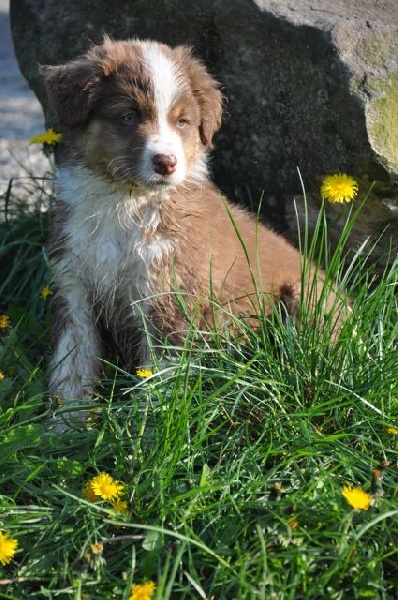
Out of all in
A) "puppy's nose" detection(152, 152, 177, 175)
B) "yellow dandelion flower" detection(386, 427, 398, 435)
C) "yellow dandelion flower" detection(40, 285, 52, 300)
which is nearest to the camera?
"yellow dandelion flower" detection(386, 427, 398, 435)

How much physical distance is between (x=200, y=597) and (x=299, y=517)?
0.47 m

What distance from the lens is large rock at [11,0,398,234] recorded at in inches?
215

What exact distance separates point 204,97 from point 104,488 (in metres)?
2.19

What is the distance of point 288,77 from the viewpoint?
5730mm

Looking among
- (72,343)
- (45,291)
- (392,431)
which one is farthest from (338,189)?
(45,291)

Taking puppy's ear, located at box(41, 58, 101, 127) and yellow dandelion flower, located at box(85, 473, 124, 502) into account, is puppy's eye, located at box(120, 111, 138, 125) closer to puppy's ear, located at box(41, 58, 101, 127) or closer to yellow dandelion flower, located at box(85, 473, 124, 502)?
puppy's ear, located at box(41, 58, 101, 127)

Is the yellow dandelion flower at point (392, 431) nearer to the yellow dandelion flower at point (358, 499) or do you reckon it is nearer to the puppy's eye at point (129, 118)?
the yellow dandelion flower at point (358, 499)

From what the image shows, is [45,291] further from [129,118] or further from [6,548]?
[6,548]

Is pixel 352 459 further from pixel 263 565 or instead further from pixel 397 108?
pixel 397 108

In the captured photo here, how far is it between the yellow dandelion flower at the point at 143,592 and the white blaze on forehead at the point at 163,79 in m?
2.28

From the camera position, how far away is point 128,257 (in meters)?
4.99

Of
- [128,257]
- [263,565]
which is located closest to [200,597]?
[263,565]

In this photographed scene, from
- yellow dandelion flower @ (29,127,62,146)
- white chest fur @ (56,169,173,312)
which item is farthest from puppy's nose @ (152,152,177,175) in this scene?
yellow dandelion flower @ (29,127,62,146)

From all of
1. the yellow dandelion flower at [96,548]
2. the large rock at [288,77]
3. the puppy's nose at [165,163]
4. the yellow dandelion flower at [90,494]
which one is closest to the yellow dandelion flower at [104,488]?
the yellow dandelion flower at [90,494]
